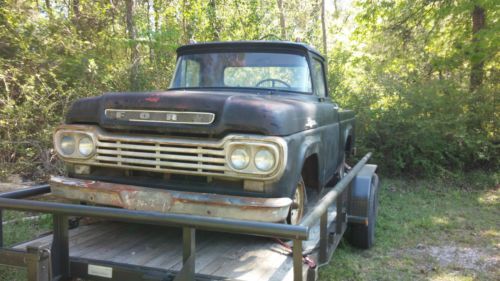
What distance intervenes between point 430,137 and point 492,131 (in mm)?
1394

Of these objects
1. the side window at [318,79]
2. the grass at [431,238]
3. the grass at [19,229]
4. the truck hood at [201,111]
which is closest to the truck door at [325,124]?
the side window at [318,79]

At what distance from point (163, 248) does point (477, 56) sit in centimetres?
806

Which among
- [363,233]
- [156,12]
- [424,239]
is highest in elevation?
[156,12]

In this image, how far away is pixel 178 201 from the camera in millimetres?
2736

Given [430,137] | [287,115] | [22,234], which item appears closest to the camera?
[287,115]

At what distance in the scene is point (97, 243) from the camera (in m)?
3.04

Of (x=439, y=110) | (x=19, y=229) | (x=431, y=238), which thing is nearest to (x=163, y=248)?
(x=19, y=229)

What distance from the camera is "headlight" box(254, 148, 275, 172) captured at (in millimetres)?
2682

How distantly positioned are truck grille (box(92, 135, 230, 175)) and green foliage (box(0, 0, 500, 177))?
486 cm

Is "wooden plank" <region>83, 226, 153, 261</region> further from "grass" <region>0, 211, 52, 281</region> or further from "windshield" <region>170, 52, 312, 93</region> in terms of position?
"windshield" <region>170, 52, 312, 93</region>

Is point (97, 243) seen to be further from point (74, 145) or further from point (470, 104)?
point (470, 104)

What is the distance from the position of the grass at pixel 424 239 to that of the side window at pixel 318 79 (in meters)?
1.71

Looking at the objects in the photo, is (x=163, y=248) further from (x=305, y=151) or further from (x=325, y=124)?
(x=325, y=124)

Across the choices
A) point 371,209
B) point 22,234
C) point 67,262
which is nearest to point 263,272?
point 67,262
